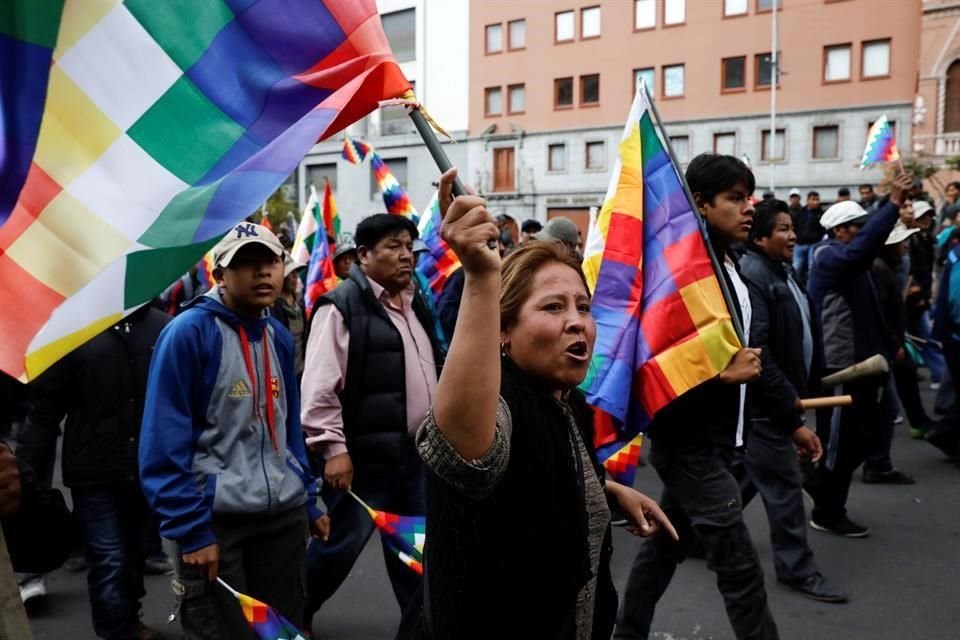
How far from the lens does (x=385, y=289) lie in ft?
13.1

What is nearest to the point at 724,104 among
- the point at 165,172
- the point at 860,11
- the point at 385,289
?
the point at 860,11

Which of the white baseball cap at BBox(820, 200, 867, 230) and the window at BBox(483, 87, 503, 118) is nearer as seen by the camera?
the white baseball cap at BBox(820, 200, 867, 230)

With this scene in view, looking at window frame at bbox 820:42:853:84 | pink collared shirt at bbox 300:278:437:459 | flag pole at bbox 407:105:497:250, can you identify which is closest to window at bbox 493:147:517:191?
window frame at bbox 820:42:853:84

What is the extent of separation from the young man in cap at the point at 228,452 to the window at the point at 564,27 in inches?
1353

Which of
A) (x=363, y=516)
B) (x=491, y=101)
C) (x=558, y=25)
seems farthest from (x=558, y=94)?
(x=363, y=516)

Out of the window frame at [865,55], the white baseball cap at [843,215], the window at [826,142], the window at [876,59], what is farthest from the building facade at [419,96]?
the white baseball cap at [843,215]

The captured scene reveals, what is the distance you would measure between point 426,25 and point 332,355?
38.1 metres

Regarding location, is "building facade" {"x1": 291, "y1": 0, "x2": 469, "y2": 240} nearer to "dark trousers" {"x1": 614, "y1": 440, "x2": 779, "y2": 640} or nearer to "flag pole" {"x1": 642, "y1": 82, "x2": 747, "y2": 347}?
"flag pole" {"x1": 642, "y1": 82, "x2": 747, "y2": 347}

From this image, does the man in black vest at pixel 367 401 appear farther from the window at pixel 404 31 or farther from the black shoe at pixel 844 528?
the window at pixel 404 31

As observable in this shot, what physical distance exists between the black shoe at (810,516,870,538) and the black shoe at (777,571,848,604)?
1.02m

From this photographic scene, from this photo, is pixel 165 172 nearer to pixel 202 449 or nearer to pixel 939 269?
pixel 202 449

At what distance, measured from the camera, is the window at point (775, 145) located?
101ft

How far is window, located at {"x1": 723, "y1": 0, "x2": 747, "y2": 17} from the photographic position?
3153 cm

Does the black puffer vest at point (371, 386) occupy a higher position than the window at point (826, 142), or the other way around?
the window at point (826, 142)
